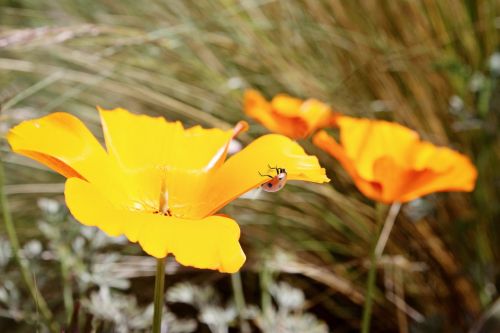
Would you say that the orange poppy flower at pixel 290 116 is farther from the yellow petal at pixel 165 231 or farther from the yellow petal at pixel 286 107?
the yellow petal at pixel 165 231

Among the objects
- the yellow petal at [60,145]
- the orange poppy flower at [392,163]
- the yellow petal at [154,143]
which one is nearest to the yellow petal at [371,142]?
the orange poppy flower at [392,163]

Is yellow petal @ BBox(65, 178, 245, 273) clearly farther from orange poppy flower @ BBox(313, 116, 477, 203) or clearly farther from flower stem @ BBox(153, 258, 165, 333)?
orange poppy flower @ BBox(313, 116, 477, 203)

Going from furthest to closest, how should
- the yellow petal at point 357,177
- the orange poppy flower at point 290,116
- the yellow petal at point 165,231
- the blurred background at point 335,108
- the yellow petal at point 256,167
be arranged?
1. the blurred background at point 335,108
2. the orange poppy flower at point 290,116
3. the yellow petal at point 357,177
4. the yellow petal at point 256,167
5. the yellow petal at point 165,231

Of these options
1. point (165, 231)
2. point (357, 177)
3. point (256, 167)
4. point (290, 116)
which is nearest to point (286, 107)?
point (290, 116)

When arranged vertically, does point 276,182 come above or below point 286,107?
above

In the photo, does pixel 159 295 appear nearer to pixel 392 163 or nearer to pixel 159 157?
pixel 159 157

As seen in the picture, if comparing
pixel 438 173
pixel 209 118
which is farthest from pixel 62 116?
pixel 209 118
